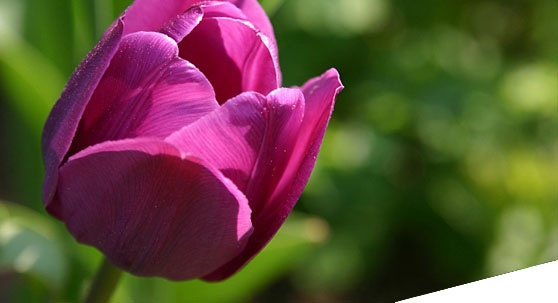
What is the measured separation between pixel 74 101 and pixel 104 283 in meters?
0.12

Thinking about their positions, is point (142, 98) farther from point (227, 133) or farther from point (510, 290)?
point (510, 290)

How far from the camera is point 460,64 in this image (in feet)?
5.35

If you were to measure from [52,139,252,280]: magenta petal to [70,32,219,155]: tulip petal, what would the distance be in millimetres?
30

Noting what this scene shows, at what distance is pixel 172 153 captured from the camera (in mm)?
441

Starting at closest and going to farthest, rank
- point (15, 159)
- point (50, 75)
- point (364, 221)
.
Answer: point (50, 75) < point (15, 159) < point (364, 221)

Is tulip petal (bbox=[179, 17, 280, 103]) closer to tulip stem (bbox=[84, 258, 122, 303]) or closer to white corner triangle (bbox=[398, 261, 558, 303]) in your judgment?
tulip stem (bbox=[84, 258, 122, 303])

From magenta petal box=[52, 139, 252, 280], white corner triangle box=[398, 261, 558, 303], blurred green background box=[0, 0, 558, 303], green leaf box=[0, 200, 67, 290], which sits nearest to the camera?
magenta petal box=[52, 139, 252, 280]

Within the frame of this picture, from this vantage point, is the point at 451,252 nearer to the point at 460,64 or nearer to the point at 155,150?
the point at 460,64

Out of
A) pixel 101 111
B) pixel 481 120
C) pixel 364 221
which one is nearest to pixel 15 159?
pixel 101 111

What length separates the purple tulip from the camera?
45cm

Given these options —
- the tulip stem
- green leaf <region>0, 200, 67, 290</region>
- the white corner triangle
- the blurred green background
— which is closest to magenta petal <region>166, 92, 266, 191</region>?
the tulip stem

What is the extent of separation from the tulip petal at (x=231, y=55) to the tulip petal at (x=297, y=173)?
0.03m

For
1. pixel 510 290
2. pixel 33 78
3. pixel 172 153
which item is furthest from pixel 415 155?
pixel 172 153

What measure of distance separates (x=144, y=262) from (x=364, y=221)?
1.05 m
